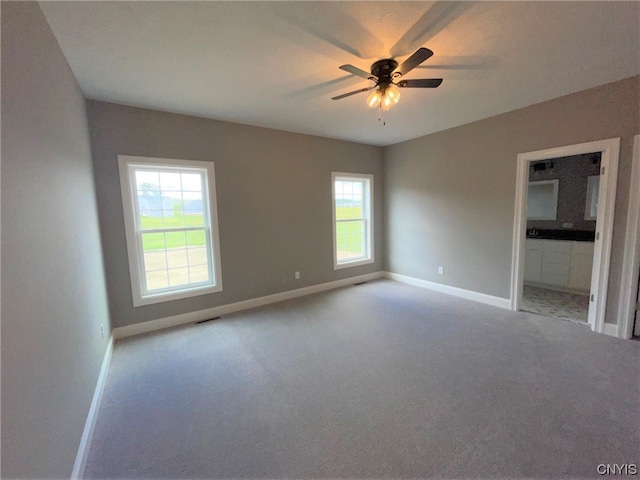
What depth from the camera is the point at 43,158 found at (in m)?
1.47

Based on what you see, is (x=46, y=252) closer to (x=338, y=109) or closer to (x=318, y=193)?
(x=338, y=109)

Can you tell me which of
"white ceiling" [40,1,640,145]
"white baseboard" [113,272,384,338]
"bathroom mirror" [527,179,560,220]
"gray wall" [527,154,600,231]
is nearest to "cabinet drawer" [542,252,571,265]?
"gray wall" [527,154,600,231]

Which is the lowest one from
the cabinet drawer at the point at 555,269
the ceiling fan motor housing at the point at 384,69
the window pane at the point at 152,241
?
the cabinet drawer at the point at 555,269

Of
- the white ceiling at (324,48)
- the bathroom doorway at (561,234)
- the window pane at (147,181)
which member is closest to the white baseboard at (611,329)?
the bathroom doorway at (561,234)

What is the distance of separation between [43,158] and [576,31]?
3502 millimetres

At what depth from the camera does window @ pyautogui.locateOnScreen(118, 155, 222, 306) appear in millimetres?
3141

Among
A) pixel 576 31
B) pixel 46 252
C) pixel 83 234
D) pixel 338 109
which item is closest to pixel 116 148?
pixel 83 234

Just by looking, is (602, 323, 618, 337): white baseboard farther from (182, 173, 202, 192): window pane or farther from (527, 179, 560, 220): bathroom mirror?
(182, 173, 202, 192): window pane

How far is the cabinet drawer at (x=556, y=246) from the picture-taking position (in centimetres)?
419

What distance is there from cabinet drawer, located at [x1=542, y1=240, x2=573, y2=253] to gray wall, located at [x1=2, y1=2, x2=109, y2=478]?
19.6ft

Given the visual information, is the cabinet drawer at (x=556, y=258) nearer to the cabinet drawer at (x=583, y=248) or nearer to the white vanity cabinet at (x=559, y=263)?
the white vanity cabinet at (x=559, y=263)

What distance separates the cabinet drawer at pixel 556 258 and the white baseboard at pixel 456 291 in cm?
150

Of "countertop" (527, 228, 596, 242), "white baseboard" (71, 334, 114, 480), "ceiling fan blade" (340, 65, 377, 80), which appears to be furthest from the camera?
"countertop" (527, 228, 596, 242)

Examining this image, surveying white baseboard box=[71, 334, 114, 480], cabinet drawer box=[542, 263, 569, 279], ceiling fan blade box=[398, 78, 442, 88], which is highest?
ceiling fan blade box=[398, 78, 442, 88]
